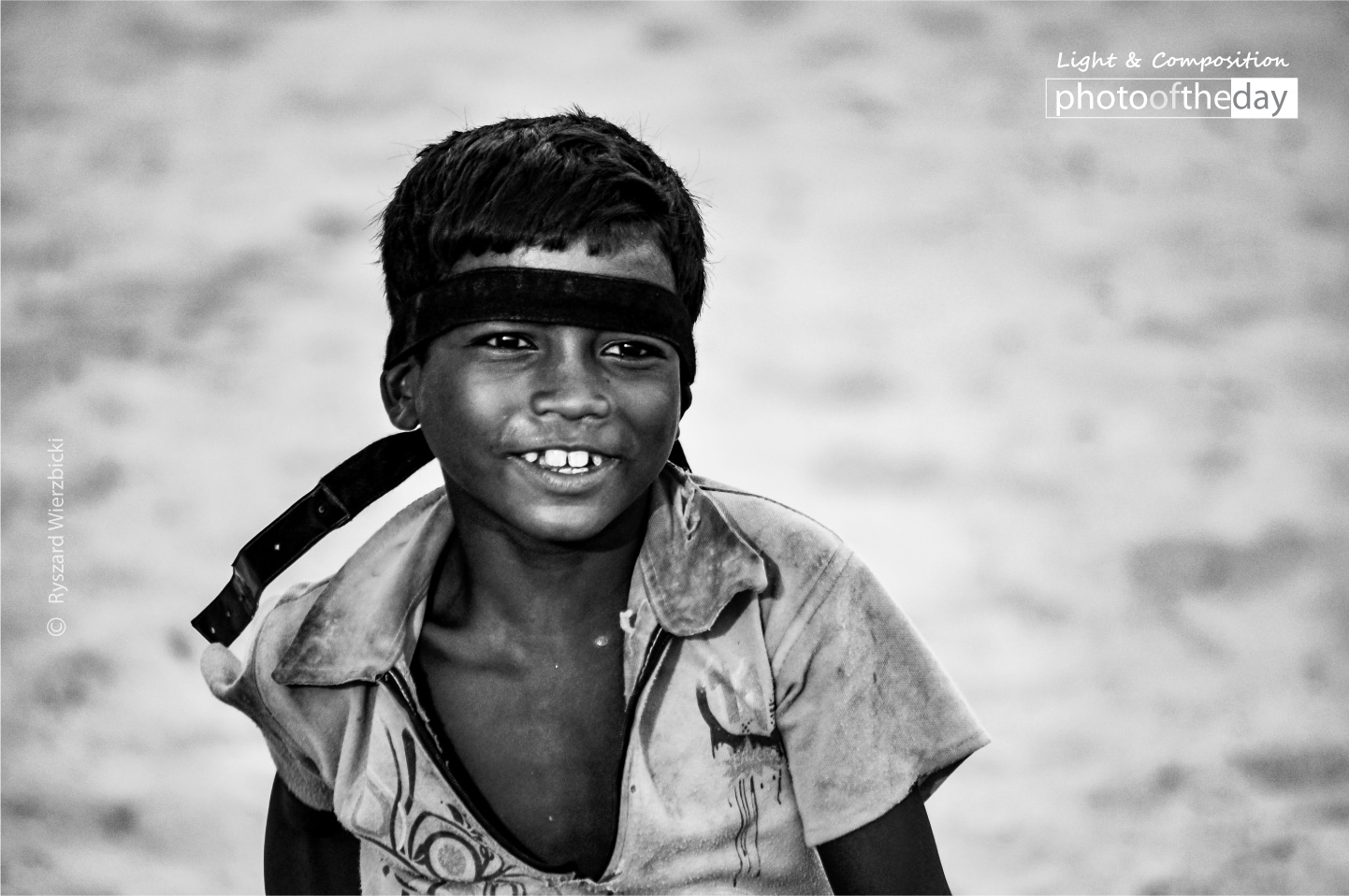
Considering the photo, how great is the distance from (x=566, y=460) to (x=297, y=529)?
1.46 ft

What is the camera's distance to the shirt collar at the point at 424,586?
6.35 ft

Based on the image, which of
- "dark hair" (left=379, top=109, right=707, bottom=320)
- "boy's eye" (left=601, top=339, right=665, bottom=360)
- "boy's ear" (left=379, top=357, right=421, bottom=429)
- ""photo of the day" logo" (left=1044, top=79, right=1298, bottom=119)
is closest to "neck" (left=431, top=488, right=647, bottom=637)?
"boy's ear" (left=379, top=357, right=421, bottom=429)

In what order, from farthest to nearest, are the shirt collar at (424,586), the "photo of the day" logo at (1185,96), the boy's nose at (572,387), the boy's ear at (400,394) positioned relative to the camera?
the "photo of the day" logo at (1185,96) → the boy's ear at (400,394) → the shirt collar at (424,586) → the boy's nose at (572,387)

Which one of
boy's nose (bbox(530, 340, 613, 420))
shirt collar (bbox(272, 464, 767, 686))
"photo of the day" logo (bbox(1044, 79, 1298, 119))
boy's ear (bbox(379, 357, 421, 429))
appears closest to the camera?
boy's nose (bbox(530, 340, 613, 420))

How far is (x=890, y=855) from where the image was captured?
1.90 meters

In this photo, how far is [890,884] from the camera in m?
1.90

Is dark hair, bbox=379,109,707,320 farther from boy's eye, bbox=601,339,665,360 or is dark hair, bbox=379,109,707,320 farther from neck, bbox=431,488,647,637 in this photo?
neck, bbox=431,488,647,637

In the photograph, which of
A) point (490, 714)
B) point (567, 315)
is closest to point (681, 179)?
point (567, 315)

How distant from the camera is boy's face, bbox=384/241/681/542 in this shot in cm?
184

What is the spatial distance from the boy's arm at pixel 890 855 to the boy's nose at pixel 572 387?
2.13 feet

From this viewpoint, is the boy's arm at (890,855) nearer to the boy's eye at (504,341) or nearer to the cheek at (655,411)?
the cheek at (655,411)

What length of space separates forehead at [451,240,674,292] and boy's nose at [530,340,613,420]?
0.11 meters

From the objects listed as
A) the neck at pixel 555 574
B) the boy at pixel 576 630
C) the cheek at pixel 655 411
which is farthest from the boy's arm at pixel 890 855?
the cheek at pixel 655 411

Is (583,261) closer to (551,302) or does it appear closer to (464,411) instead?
(551,302)
